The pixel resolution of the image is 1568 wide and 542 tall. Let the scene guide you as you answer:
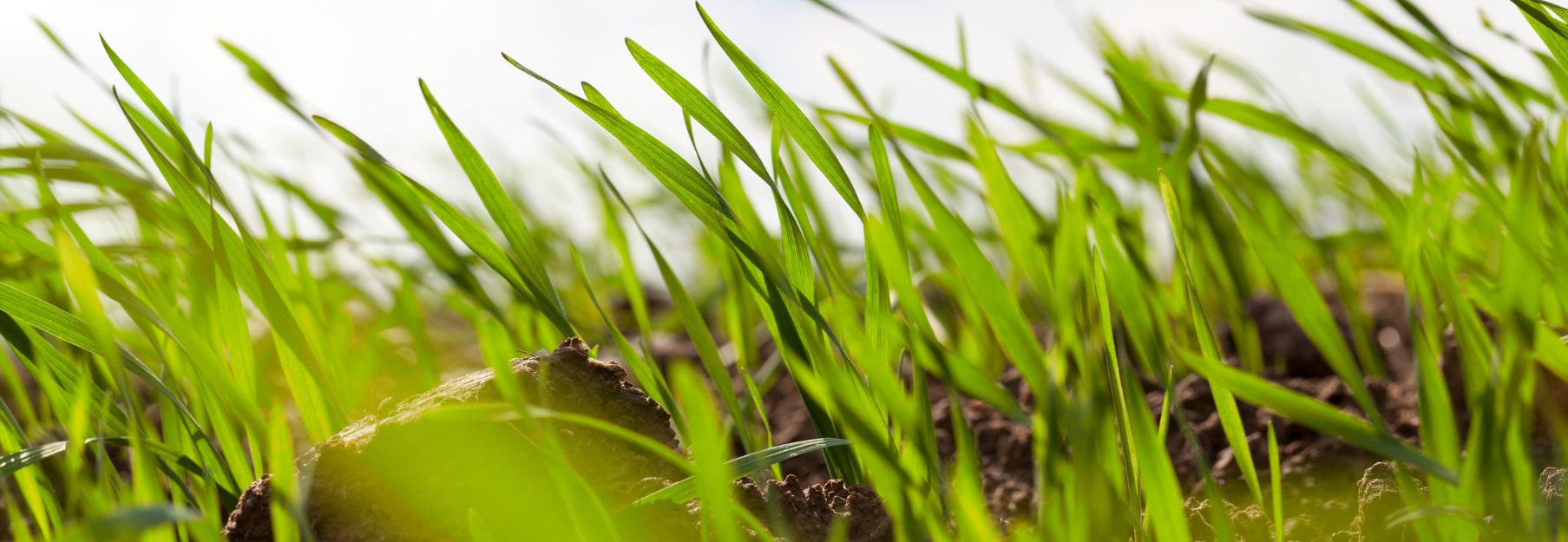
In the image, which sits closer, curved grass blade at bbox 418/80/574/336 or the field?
the field

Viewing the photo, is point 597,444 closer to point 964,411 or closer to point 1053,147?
point 964,411

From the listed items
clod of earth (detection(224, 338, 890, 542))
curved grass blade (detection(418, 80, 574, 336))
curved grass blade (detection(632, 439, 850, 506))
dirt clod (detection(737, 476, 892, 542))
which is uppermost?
curved grass blade (detection(418, 80, 574, 336))

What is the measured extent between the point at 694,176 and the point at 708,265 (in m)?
1.32

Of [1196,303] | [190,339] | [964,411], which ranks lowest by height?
[964,411]

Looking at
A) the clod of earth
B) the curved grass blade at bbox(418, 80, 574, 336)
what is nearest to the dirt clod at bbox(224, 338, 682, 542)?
the clod of earth

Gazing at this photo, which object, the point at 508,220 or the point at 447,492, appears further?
the point at 508,220

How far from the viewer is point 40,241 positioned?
634 millimetres

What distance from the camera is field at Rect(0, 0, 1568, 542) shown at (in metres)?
0.45

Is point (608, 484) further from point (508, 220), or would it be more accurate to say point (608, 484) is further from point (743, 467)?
point (508, 220)

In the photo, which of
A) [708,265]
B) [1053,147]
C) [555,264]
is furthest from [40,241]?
[708,265]

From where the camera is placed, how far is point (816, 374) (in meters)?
0.59

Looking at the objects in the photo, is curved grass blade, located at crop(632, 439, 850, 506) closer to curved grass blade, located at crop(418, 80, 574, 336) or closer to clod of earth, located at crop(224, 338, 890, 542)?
clod of earth, located at crop(224, 338, 890, 542)

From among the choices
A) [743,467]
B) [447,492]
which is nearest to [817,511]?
[743,467]

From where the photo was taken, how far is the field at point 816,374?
17.8 inches
